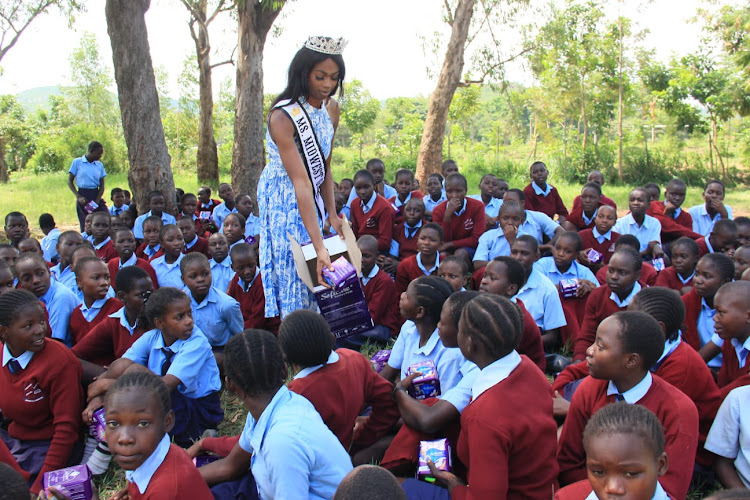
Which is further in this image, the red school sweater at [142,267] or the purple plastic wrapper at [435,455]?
the red school sweater at [142,267]

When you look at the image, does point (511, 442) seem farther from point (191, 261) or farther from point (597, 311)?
point (191, 261)

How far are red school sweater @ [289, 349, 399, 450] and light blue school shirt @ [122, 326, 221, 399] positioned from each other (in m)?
0.78

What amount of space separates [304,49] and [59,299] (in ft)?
7.45

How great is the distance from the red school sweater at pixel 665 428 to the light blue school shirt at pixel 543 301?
5.10 ft

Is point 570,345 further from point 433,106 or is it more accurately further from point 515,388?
point 433,106

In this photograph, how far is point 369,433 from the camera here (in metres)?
2.84

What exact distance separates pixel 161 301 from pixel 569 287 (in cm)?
277

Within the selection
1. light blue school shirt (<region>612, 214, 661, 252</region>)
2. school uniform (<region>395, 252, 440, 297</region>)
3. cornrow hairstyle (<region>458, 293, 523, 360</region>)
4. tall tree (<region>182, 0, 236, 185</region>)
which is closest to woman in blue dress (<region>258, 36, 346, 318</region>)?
cornrow hairstyle (<region>458, 293, 523, 360</region>)

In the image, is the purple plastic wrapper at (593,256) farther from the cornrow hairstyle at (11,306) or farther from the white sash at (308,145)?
the cornrow hairstyle at (11,306)

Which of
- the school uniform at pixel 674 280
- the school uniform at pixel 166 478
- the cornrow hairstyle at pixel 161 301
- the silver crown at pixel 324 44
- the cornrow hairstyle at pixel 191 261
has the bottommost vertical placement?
the school uniform at pixel 674 280

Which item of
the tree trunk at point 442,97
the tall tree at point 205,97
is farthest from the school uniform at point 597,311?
the tall tree at point 205,97

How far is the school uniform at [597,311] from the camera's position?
370cm

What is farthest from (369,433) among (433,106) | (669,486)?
(433,106)

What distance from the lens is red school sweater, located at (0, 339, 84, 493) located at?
2.86 meters
